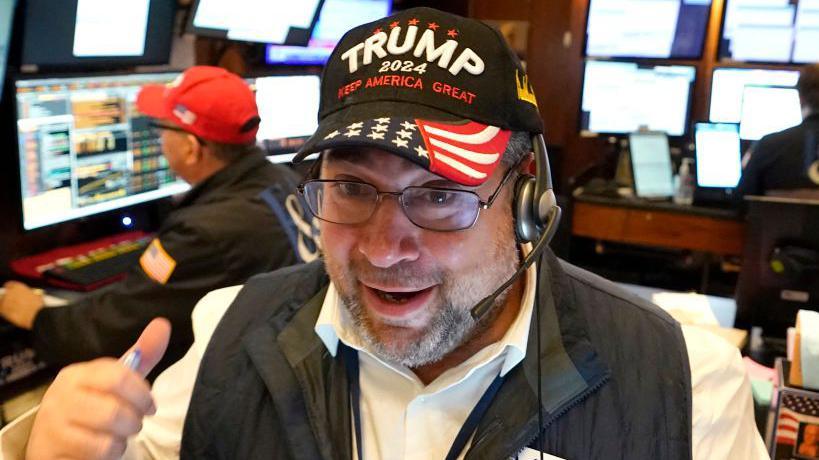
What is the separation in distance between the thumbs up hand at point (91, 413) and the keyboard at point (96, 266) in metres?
1.37

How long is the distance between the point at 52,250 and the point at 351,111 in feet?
5.56

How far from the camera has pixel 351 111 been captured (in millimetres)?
1039

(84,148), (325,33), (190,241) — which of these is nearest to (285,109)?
(325,33)

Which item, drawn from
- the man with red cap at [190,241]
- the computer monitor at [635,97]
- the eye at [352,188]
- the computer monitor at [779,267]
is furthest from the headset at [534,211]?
the computer monitor at [635,97]

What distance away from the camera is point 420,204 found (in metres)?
1.03

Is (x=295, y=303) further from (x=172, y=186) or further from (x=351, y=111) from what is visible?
(x=172, y=186)

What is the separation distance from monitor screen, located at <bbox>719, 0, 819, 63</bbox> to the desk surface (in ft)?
4.12

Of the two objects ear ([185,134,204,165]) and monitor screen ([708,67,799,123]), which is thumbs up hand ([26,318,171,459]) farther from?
monitor screen ([708,67,799,123])

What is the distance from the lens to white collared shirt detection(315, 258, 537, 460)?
106 cm

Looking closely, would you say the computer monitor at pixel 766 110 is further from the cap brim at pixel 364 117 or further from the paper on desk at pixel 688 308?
the cap brim at pixel 364 117

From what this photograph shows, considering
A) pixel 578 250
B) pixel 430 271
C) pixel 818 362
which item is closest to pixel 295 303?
pixel 430 271

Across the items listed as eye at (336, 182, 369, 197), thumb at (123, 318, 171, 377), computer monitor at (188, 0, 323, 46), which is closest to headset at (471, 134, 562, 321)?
eye at (336, 182, 369, 197)

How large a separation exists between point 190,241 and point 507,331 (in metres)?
1.06

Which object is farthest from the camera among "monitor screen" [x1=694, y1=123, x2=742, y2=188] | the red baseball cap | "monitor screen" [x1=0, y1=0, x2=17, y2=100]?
"monitor screen" [x1=694, y1=123, x2=742, y2=188]
